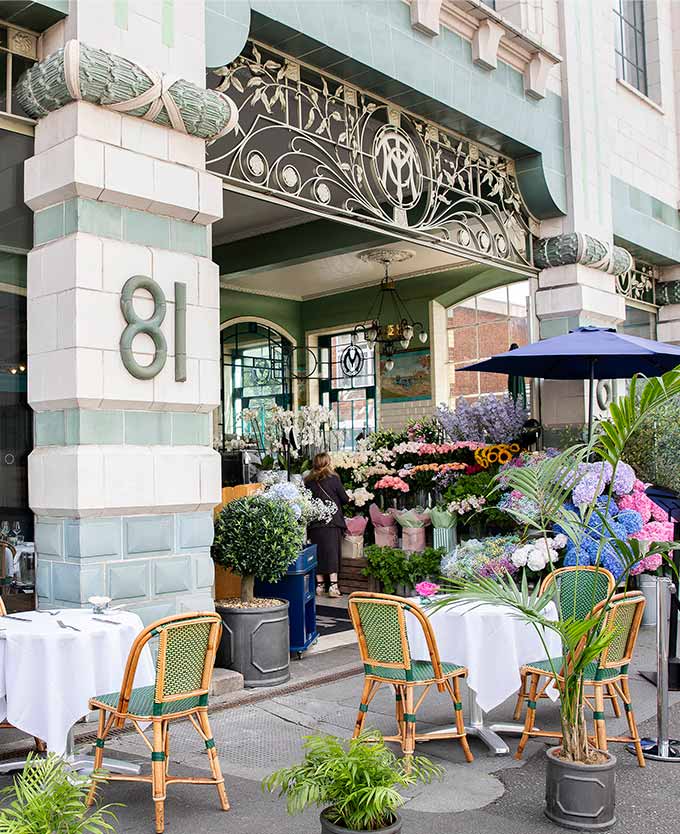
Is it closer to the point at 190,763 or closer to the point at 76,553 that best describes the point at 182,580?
the point at 76,553

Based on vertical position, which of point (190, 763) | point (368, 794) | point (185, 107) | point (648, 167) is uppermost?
point (648, 167)

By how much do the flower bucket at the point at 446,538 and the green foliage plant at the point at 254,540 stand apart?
3164mm

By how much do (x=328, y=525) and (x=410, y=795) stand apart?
5.56 m

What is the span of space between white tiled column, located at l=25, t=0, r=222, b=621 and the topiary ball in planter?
39cm

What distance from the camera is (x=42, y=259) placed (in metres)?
5.59

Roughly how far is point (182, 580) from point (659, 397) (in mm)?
3301

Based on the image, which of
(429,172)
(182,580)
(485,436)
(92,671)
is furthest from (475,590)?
(485,436)

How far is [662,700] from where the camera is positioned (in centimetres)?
496

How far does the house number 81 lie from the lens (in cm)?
557

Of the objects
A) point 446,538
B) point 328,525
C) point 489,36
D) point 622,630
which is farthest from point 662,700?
point 489,36

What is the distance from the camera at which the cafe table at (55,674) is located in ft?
14.0

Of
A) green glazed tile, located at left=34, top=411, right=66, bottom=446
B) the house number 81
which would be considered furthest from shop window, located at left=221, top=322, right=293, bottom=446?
green glazed tile, located at left=34, top=411, right=66, bottom=446

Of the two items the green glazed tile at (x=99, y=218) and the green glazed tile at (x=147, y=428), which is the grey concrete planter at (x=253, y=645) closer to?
the green glazed tile at (x=147, y=428)

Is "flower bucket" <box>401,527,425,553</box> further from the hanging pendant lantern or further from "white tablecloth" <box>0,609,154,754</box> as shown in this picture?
"white tablecloth" <box>0,609,154,754</box>
